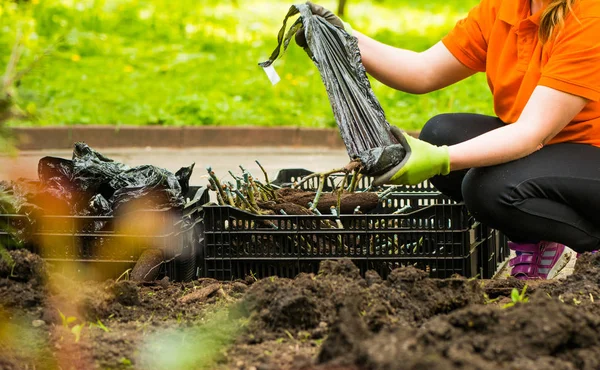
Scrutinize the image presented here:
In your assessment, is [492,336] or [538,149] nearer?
[492,336]

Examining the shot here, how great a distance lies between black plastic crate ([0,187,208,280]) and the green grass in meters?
3.47

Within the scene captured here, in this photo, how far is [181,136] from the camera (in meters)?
8.29

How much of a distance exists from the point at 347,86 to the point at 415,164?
1.60 feet

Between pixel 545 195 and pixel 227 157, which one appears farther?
pixel 227 157

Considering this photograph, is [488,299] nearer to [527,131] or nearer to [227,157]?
[527,131]

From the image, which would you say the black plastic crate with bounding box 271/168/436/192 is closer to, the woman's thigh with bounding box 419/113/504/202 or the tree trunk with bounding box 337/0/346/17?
the woman's thigh with bounding box 419/113/504/202

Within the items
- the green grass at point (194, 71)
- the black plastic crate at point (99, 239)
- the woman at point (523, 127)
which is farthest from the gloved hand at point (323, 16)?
the green grass at point (194, 71)

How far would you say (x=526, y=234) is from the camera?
10.7 feet

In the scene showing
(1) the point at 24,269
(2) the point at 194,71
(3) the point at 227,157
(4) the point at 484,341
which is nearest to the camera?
(4) the point at 484,341

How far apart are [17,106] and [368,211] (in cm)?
188

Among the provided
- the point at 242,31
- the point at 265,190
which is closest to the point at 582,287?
the point at 265,190

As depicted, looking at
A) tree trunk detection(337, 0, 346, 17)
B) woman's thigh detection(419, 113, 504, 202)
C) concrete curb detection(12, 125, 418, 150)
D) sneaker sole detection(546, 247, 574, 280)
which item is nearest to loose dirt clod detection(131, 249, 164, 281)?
woman's thigh detection(419, 113, 504, 202)

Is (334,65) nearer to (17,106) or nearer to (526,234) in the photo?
(526,234)

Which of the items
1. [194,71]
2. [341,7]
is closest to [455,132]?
[194,71]
